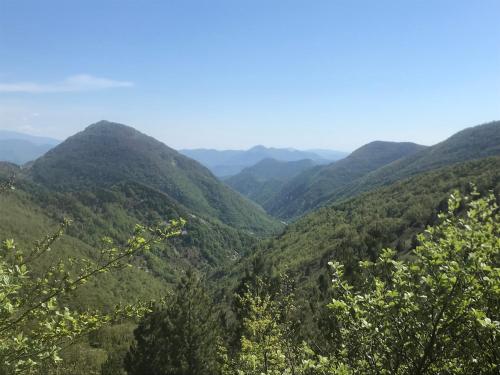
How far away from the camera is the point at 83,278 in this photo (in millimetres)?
7934

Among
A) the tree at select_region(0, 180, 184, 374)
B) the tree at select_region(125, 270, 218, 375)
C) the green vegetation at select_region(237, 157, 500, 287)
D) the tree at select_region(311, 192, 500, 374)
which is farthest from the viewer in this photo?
the green vegetation at select_region(237, 157, 500, 287)

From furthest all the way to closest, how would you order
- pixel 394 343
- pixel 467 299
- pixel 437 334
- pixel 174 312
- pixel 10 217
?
pixel 10 217, pixel 174 312, pixel 394 343, pixel 437 334, pixel 467 299

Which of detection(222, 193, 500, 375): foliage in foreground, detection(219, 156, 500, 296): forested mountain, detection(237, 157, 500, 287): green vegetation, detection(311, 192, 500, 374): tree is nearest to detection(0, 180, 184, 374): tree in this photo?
detection(222, 193, 500, 375): foliage in foreground

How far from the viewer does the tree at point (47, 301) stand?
6.93 metres

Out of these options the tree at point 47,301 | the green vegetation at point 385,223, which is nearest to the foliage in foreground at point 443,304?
the tree at point 47,301

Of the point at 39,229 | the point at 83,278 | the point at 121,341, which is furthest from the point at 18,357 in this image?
the point at 39,229

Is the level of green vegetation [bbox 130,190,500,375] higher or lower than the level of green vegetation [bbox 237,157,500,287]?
higher

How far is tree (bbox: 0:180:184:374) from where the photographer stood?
273 inches

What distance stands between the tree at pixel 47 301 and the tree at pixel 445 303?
13.8 ft

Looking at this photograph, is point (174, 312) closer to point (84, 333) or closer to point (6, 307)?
point (84, 333)

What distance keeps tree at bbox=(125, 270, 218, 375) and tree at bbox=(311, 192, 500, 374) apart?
23.7m

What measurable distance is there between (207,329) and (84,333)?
24.7 metres

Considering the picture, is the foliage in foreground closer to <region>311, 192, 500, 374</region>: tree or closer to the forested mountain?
<region>311, 192, 500, 374</region>: tree

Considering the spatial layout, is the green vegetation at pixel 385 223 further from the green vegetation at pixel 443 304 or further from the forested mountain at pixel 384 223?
the green vegetation at pixel 443 304
